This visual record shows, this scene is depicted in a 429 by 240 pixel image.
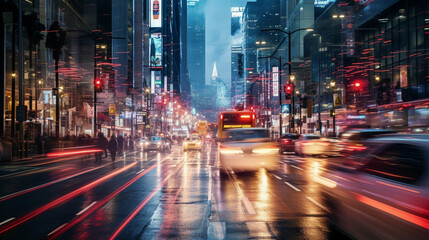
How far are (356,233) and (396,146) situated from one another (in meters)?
1.40

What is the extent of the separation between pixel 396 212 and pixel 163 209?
6.12m

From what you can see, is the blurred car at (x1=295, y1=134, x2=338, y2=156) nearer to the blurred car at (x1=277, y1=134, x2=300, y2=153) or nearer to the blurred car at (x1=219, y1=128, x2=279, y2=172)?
the blurred car at (x1=277, y1=134, x2=300, y2=153)

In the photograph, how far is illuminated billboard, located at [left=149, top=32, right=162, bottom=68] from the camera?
10731 centimetres

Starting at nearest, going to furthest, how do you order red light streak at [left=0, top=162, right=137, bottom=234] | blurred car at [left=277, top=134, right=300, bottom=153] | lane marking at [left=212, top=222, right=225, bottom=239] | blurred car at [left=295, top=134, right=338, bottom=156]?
lane marking at [left=212, top=222, right=225, bottom=239] < red light streak at [left=0, top=162, right=137, bottom=234] < blurred car at [left=295, top=134, right=338, bottom=156] < blurred car at [left=277, top=134, right=300, bottom=153]

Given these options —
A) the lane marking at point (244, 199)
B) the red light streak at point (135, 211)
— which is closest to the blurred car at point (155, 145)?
the lane marking at point (244, 199)

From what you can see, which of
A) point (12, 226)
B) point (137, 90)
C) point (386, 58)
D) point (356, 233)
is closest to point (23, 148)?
point (12, 226)

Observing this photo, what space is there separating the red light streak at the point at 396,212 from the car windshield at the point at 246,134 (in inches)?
475

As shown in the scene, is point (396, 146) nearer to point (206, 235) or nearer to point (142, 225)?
point (206, 235)

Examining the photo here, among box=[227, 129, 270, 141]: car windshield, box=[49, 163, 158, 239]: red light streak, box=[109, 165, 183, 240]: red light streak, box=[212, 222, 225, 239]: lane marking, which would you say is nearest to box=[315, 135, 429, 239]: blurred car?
box=[212, 222, 225, 239]: lane marking

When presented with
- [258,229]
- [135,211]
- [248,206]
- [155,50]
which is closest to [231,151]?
[248,206]

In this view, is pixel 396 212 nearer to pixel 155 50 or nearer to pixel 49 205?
Answer: pixel 49 205

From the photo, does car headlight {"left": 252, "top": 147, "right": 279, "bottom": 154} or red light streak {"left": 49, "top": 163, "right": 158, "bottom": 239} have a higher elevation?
car headlight {"left": 252, "top": 147, "right": 279, "bottom": 154}

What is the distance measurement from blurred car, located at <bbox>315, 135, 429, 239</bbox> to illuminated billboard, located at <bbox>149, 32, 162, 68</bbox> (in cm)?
9795

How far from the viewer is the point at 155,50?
11219 centimetres
